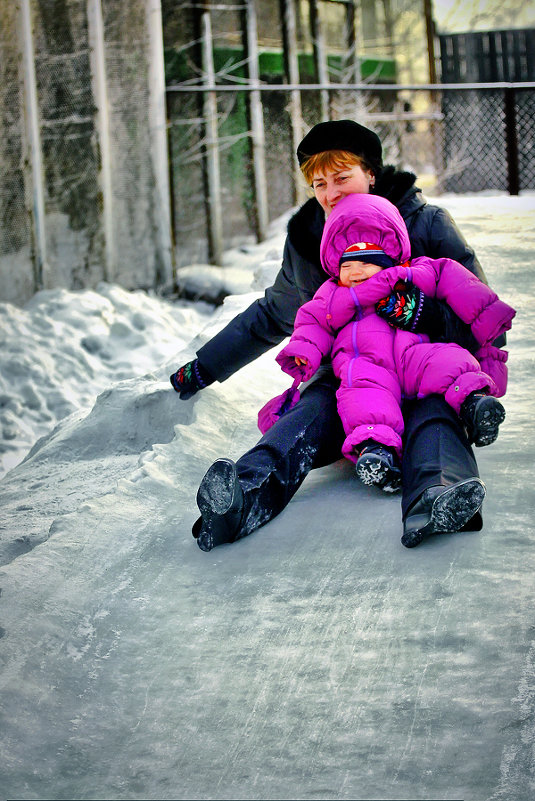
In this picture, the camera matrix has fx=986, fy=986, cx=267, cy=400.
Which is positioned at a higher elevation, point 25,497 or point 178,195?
point 178,195

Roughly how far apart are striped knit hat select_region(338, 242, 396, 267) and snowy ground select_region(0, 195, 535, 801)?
2.02ft

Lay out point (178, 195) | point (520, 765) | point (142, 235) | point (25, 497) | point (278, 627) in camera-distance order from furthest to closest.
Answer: point (178, 195) < point (142, 235) < point (25, 497) < point (278, 627) < point (520, 765)

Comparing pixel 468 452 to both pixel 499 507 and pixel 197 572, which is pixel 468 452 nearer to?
pixel 499 507

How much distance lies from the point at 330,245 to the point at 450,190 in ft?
32.4

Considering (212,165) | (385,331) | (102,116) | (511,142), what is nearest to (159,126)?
(102,116)

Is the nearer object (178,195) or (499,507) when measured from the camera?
(499,507)

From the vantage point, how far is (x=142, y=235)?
835 cm

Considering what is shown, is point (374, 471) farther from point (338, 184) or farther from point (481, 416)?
point (338, 184)

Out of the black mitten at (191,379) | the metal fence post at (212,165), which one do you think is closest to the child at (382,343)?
the black mitten at (191,379)

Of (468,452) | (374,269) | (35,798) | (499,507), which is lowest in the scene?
(35,798)

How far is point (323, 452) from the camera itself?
2734 mm

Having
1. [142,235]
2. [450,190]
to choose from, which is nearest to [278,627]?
[142,235]

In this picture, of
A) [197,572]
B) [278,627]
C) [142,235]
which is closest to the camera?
[278,627]

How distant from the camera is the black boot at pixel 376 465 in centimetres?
246
